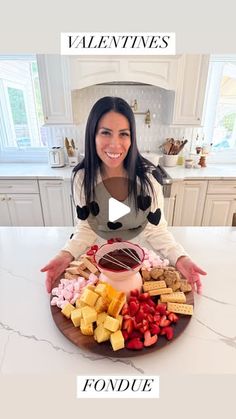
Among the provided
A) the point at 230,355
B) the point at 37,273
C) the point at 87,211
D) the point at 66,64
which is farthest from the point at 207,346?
the point at 66,64

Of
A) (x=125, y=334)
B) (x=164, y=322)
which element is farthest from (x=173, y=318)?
(x=125, y=334)

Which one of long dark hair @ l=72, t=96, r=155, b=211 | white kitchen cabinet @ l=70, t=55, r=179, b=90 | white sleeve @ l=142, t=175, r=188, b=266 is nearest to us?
white sleeve @ l=142, t=175, r=188, b=266

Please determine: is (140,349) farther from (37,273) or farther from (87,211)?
(87,211)

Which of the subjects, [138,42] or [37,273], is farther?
[37,273]

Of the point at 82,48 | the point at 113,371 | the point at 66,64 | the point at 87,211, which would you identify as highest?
the point at 66,64

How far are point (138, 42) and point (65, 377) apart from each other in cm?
87

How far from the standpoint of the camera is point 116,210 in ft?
3.55

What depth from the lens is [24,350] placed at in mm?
562

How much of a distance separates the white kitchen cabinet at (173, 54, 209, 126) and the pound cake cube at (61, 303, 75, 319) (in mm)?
1895

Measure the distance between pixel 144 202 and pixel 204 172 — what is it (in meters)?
1.38

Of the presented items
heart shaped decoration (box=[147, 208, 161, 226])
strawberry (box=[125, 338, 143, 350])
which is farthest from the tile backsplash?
strawberry (box=[125, 338, 143, 350])

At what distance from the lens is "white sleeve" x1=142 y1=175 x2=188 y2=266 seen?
82 centimetres

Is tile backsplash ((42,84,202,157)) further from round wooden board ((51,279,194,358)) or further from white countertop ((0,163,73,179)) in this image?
round wooden board ((51,279,194,358))

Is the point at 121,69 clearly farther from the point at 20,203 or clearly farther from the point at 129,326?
the point at 129,326
